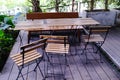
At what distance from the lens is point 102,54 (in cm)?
490

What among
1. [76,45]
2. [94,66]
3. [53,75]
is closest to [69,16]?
[76,45]

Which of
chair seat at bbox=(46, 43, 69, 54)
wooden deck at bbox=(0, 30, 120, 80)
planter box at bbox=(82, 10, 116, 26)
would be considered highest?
planter box at bbox=(82, 10, 116, 26)

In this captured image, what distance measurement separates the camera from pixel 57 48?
3969mm

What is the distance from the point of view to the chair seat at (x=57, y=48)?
12.6 feet

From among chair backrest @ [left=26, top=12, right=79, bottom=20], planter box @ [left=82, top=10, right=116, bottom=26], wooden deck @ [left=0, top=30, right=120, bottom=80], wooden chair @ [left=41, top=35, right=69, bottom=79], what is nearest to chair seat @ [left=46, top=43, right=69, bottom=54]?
wooden chair @ [left=41, top=35, right=69, bottom=79]

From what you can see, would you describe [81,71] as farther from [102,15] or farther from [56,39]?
[102,15]

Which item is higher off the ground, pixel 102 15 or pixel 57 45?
pixel 102 15

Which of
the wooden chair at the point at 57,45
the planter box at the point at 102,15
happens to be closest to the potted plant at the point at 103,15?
the planter box at the point at 102,15

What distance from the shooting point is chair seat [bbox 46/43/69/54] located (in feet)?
12.6

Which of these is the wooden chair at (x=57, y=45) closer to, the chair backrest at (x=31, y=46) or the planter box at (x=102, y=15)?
the chair backrest at (x=31, y=46)

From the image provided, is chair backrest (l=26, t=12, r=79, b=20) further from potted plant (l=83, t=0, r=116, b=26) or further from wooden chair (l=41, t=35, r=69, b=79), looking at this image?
wooden chair (l=41, t=35, r=69, b=79)

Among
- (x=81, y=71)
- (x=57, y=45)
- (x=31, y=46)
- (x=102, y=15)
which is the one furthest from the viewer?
(x=102, y=15)

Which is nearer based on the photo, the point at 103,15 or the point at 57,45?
the point at 57,45

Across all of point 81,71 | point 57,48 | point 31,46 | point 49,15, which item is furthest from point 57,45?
point 49,15
